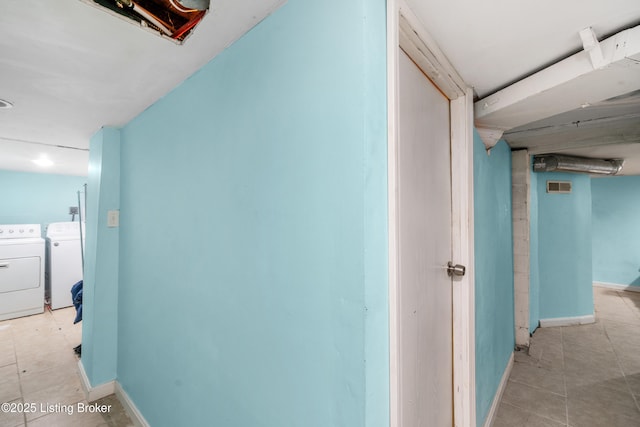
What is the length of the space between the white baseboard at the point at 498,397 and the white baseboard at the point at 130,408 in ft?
7.78

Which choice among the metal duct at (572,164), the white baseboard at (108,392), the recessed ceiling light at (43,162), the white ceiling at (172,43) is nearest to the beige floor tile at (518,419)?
the white ceiling at (172,43)

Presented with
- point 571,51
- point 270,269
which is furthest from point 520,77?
point 270,269

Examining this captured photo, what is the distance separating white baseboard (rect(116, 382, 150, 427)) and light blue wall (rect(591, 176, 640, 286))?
8.21 metres

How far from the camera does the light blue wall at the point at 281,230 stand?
0.72m

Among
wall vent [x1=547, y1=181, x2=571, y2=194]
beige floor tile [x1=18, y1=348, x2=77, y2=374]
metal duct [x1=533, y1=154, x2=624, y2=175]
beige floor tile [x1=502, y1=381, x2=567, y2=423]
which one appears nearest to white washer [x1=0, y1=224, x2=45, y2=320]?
beige floor tile [x1=18, y1=348, x2=77, y2=374]

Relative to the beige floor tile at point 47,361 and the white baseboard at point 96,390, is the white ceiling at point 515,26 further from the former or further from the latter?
the beige floor tile at point 47,361

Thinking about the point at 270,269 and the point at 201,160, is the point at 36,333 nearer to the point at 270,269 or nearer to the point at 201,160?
the point at 201,160

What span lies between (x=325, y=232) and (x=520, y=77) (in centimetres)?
145

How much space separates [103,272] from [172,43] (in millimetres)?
2031

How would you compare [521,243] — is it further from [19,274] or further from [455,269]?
[19,274]

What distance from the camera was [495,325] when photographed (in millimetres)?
2125

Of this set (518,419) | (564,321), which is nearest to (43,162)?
(518,419)

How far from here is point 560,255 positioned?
3.62m

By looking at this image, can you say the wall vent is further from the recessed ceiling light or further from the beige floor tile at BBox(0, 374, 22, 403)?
the recessed ceiling light
